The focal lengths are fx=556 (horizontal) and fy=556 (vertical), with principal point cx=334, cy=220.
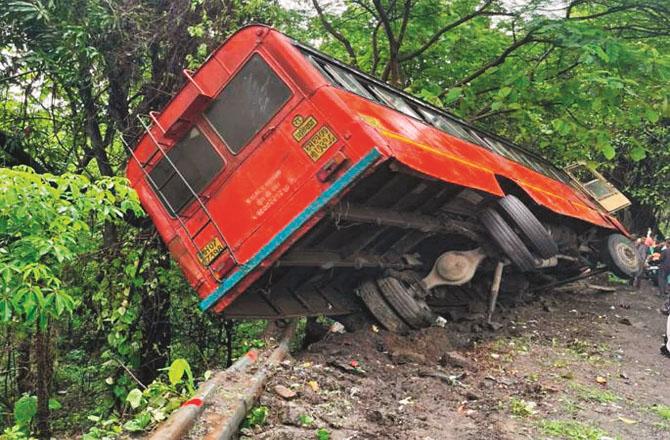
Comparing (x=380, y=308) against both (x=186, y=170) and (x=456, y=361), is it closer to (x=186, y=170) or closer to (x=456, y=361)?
(x=456, y=361)

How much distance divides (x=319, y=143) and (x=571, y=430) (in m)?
2.86

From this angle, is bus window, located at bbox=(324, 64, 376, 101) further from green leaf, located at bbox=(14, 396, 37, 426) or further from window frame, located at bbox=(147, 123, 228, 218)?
green leaf, located at bbox=(14, 396, 37, 426)

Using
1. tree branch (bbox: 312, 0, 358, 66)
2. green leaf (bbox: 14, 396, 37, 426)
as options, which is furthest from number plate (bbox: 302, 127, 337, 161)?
tree branch (bbox: 312, 0, 358, 66)

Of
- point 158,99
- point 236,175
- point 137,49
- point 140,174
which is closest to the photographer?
point 236,175

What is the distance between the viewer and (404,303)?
624 cm

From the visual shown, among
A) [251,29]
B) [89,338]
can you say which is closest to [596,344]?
[251,29]

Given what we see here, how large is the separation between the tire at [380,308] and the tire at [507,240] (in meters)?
1.58

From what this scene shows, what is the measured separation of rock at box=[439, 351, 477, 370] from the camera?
5.14 m

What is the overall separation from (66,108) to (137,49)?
5.78ft

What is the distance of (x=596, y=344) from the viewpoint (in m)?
6.86

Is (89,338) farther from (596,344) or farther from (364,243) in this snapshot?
(596,344)

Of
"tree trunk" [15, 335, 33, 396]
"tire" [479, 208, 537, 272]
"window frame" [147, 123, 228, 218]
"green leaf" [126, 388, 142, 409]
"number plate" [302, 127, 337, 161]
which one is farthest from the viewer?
"tree trunk" [15, 335, 33, 396]

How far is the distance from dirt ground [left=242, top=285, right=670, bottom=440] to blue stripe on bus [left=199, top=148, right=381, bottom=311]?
91cm

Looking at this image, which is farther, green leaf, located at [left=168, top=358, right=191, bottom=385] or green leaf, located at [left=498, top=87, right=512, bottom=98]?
green leaf, located at [left=498, top=87, right=512, bottom=98]
